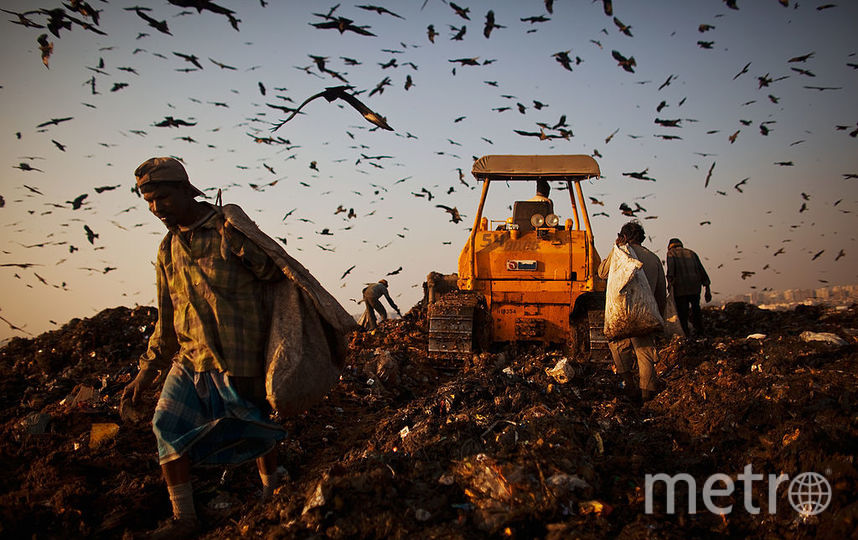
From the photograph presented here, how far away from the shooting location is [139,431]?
4.95 meters

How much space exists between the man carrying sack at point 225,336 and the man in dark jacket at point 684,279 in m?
8.24

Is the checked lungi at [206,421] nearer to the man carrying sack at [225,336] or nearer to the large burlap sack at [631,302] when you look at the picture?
the man carrying sack at [225,336]

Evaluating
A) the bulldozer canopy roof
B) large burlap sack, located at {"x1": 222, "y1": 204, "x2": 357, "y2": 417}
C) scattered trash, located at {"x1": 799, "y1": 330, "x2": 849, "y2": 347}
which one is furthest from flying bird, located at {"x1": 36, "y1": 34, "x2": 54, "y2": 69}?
scattered trash, located at {"x1": 799, "y1": 330, "x2": 849, "y2": 347}

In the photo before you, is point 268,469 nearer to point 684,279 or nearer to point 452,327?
point 452,327

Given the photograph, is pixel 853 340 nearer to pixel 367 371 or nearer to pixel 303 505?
pixel 367 371

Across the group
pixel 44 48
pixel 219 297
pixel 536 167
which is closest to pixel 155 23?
pixel 44 48

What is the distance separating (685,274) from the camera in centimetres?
975

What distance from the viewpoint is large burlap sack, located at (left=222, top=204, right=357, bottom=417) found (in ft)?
9.64

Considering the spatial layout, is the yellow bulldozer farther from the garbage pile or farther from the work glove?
the work glove

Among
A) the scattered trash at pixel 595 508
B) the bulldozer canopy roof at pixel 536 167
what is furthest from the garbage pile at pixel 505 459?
the bulldozer canopy roof at pixel 536 167

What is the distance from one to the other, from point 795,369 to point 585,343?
9.40 feet

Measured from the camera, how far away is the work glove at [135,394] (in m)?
3.22

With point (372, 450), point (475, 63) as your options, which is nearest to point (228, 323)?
point (372, 450)

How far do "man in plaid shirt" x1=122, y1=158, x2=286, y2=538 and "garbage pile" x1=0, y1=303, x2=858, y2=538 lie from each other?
369mm
